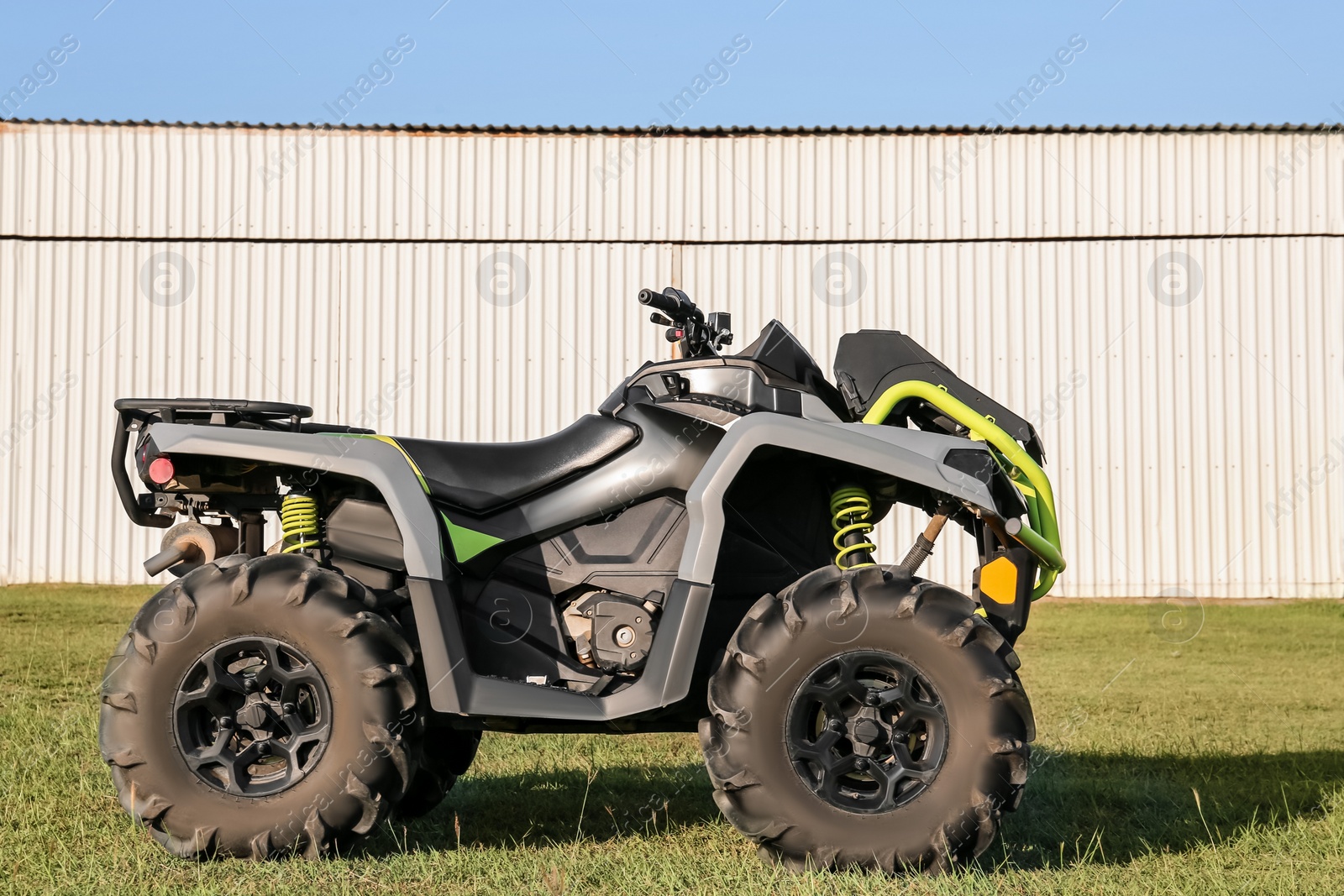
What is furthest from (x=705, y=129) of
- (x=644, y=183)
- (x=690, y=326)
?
(x=690, y=326)

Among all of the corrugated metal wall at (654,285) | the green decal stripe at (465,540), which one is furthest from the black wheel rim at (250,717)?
the corrugated metal wall at (654,285)

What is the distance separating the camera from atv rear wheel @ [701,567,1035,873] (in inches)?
147

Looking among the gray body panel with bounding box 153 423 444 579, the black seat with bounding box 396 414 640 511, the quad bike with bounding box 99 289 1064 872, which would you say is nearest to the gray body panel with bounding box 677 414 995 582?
the quad bike with bounding box 99 289 1064 872

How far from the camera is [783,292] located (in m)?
13.6

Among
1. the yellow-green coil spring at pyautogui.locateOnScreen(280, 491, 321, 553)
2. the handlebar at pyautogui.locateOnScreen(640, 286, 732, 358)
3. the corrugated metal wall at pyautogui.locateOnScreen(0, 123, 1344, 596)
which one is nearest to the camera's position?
the yellow-green coil spring at pyautogui.locateOnScreen(280, 491, 321, 553)

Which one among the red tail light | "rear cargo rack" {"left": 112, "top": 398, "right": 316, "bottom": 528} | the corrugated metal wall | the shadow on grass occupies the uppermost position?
the corrugated metal wall

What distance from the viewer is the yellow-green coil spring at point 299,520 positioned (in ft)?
14.3

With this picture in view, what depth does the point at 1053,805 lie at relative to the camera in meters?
4.96

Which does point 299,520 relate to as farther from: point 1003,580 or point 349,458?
point 1003,580

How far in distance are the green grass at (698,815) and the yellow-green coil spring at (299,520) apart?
1052 mm

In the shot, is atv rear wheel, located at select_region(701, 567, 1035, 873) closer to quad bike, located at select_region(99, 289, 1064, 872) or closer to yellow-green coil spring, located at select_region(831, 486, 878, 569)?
quad bike, located at select_region(99, 289, 1064, 872)

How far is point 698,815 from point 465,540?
4.92 ft

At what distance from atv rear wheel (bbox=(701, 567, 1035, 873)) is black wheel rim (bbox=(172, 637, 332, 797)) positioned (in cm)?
126

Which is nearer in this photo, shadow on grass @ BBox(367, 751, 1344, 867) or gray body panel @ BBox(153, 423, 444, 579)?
gray body panel @ BBox(153, 423, 444, 579)
